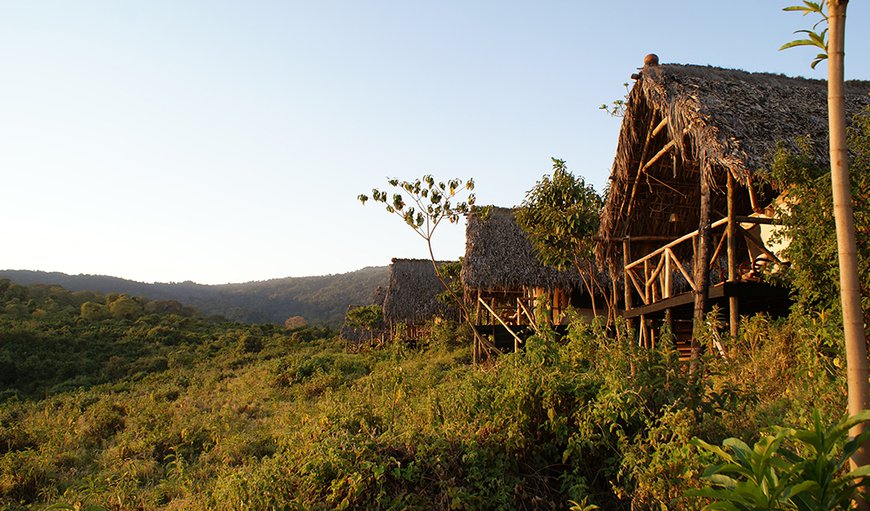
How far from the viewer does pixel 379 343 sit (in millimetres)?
25688

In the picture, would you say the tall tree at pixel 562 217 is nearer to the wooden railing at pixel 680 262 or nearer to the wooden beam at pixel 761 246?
the wooden railing at pixel 680 262

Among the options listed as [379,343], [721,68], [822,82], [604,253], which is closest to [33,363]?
[379,343]

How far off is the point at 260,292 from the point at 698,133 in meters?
62.1

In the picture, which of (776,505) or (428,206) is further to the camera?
(428,206)

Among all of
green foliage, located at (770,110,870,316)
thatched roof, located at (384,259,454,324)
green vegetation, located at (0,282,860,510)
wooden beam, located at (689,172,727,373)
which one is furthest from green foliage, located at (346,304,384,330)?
green foliage, located at (770,110,870,316)

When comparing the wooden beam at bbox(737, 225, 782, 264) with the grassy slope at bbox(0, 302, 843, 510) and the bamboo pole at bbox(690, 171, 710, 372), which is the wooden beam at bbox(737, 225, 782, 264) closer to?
the bamboo pole at bbox(690, 171, 710, 372)

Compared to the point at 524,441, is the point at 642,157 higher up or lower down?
higher up

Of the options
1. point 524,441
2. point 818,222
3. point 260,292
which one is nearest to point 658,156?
point 818,222

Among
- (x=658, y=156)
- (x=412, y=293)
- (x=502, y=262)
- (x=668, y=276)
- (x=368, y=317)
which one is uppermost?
(x=658, y=156)

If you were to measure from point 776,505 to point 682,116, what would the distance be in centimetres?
507

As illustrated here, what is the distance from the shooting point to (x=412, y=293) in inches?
909

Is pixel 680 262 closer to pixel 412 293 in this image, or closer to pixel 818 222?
pixel 818 222

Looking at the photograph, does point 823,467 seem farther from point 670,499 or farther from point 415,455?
point 415,455

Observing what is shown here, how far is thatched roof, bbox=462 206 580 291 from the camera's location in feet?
→ 46.2
